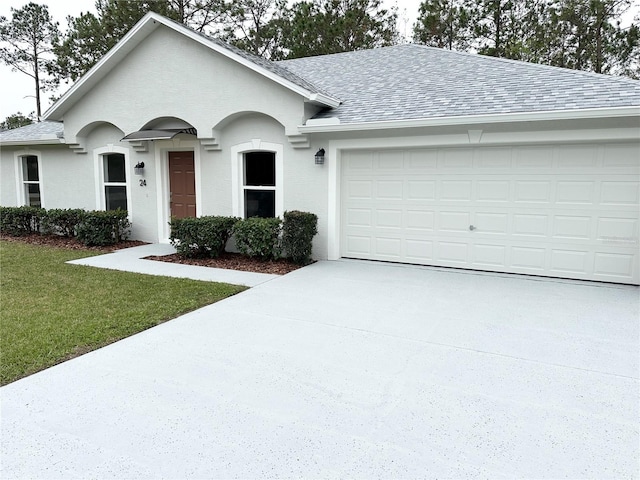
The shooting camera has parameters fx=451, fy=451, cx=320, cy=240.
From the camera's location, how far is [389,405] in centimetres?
340

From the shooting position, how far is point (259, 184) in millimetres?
9688

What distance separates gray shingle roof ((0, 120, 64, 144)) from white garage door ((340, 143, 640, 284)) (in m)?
8.44

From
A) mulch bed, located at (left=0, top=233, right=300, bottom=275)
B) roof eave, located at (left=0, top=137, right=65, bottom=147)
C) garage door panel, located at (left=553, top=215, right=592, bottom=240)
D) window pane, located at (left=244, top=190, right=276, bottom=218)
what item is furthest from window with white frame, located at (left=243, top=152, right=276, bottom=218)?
roof eave, located at (left=0, top=137, right=65, bottom=147)

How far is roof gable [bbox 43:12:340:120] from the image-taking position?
28.3 ft

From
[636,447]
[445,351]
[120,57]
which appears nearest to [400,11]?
[120,57]

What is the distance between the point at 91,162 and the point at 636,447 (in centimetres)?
1243

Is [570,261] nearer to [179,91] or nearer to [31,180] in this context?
[179,91]

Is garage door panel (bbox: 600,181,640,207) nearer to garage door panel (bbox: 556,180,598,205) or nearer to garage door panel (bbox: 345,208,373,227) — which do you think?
garage door panel (bbox: 556,180,598,205)

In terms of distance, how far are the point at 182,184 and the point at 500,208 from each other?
23.2 feet

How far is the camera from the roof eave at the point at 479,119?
6.35 m

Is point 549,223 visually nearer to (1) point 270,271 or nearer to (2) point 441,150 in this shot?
(2) point 441,150

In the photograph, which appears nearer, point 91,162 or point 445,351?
point 445,351

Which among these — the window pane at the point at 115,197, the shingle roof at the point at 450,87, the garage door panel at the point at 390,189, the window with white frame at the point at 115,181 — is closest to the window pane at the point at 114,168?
the window with white frame at the point at 115,181

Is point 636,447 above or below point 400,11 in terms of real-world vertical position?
below
